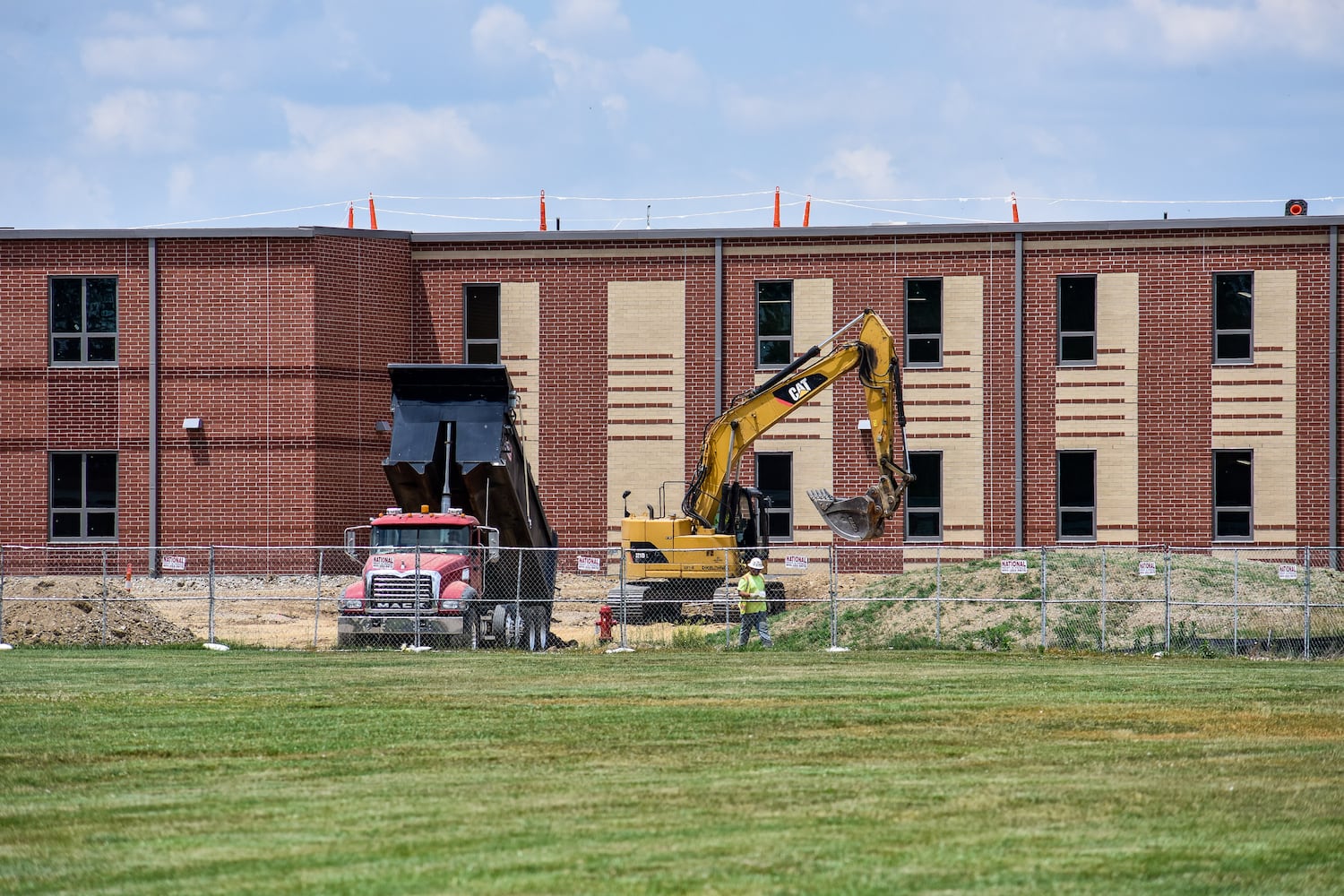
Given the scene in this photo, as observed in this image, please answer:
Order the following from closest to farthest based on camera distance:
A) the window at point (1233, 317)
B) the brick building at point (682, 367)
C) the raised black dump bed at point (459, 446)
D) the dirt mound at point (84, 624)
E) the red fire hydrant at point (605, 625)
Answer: the raised black dump bed at point (459, 446) → the dirt mound at point (84, 624) → the red fire hydrant at point (605, 625) → the brick building at point (682, 367) → the window at point (1233, 317)

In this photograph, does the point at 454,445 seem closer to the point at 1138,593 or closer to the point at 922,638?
the point at 922,638

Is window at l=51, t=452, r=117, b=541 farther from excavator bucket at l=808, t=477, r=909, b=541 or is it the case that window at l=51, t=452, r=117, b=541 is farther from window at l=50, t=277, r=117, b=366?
excavator bucket at l=808, t=477, r=909, b=541

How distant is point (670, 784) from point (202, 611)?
2343 centimetres

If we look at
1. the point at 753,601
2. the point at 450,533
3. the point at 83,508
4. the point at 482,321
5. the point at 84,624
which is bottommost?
the point at 84,624

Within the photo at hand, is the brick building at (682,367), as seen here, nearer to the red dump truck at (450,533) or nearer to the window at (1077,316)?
the window at (1077,316)

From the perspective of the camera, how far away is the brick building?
37906mm

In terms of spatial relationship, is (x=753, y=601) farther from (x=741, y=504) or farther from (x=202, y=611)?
(x=202, y=611)

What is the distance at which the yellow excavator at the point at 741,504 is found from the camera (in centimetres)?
3112

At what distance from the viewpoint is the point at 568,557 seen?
126 ft

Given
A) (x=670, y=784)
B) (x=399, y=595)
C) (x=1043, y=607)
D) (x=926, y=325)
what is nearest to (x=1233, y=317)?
(x=926, y=325)

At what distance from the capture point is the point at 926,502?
128 feet

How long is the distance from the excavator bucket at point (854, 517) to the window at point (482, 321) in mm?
11242

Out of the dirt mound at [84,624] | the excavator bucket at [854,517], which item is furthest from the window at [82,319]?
the excavator bucket at [854,517]

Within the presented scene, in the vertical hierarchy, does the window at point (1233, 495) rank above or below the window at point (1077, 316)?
below
